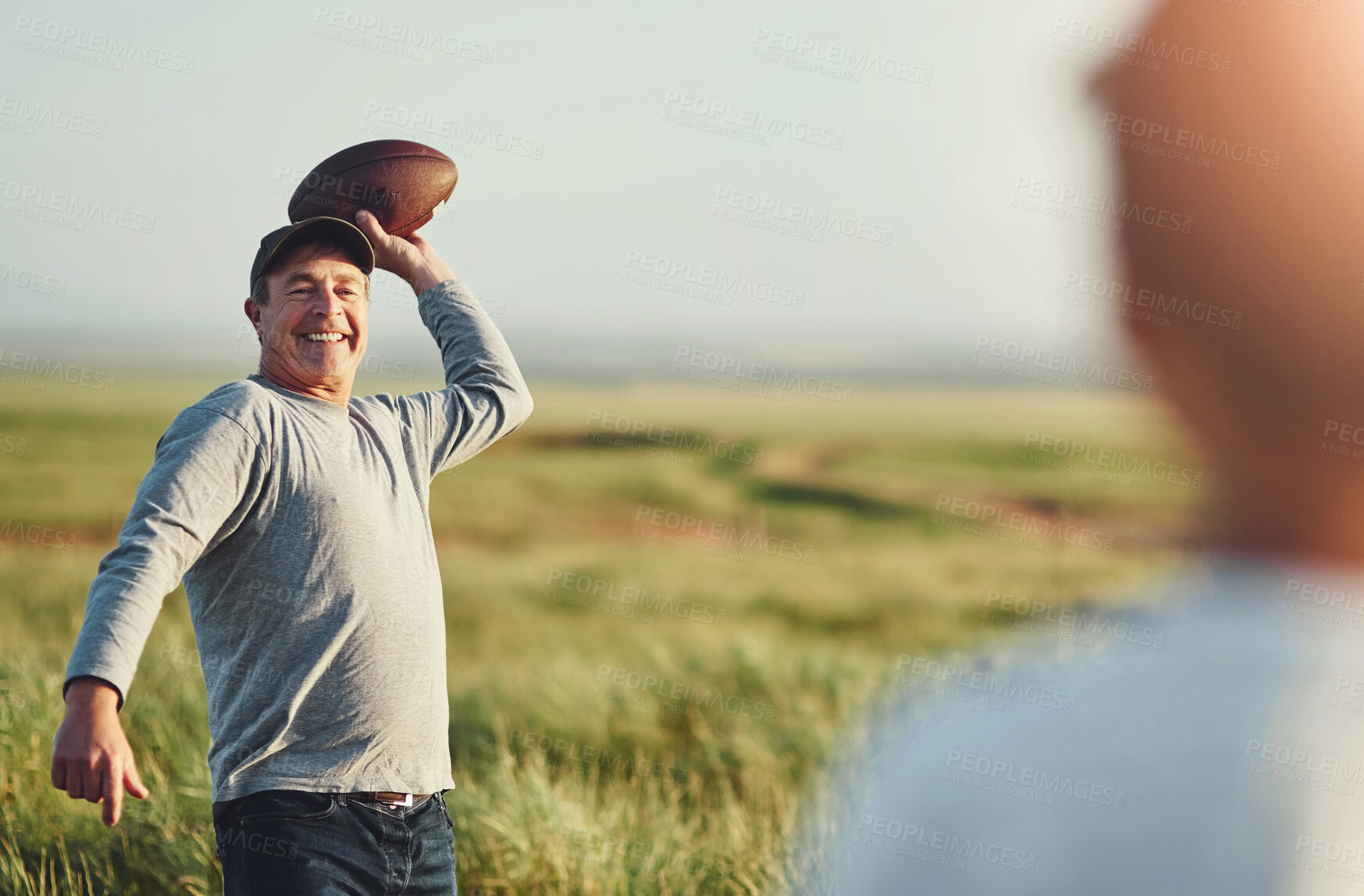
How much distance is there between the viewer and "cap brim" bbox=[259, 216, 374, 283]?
7.54ft

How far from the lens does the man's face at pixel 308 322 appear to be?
91.4 inches

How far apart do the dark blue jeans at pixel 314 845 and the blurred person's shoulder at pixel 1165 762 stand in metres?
1.48

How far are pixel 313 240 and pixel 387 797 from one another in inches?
45.5

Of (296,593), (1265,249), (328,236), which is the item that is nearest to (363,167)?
(328,236)

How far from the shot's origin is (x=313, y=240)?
2373 millimetres

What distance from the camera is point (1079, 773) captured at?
0.75 m

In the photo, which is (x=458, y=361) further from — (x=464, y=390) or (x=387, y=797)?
(x=387, y=797)

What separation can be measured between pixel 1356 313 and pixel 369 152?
2669mm

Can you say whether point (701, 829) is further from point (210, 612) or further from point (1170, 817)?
point (1170, 817)

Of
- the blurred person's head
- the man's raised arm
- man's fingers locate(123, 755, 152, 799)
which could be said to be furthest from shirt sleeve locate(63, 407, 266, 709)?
the blurred person's head

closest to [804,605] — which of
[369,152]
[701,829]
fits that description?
[701,829]

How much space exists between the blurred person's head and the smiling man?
1.64 metres

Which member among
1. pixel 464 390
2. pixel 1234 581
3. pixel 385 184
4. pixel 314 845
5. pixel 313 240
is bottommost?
pixel 314 845

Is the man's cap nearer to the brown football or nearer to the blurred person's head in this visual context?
the brown football
